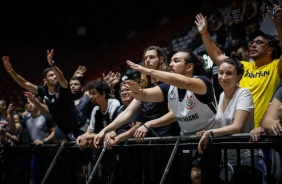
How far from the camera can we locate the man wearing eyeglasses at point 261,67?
324 centimetres

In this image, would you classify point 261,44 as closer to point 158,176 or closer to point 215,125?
point 215,125

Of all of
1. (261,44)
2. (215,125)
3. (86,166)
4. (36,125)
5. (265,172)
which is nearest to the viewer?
(265,172)

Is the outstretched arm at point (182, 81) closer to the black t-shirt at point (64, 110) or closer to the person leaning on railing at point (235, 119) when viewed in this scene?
the person leaning on railing at point (235, 119)

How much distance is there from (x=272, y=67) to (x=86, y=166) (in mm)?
2136

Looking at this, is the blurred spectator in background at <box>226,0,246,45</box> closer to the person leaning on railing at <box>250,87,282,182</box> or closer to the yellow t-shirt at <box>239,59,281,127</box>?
the yellow t-shirt at <box>239,59,281,127</box>

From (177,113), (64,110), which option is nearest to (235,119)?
(177,113)

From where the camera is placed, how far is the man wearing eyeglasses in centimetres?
324

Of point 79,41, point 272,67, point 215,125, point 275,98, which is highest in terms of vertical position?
point 79,41

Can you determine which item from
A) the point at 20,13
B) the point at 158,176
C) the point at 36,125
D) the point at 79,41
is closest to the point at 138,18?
the point at 79,41

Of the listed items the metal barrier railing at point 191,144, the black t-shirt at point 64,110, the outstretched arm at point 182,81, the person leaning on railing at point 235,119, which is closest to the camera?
the metal barrier railing at point 191,144

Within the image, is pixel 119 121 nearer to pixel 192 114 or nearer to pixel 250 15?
pixel 192 114

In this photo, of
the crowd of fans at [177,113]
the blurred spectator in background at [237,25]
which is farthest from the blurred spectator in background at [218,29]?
the crowd of fans at [177,113]

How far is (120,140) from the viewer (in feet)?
12.0

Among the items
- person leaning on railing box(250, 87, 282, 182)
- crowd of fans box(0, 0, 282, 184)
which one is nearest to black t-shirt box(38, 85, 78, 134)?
crowd of fans box(0, 0, 282, 184)
